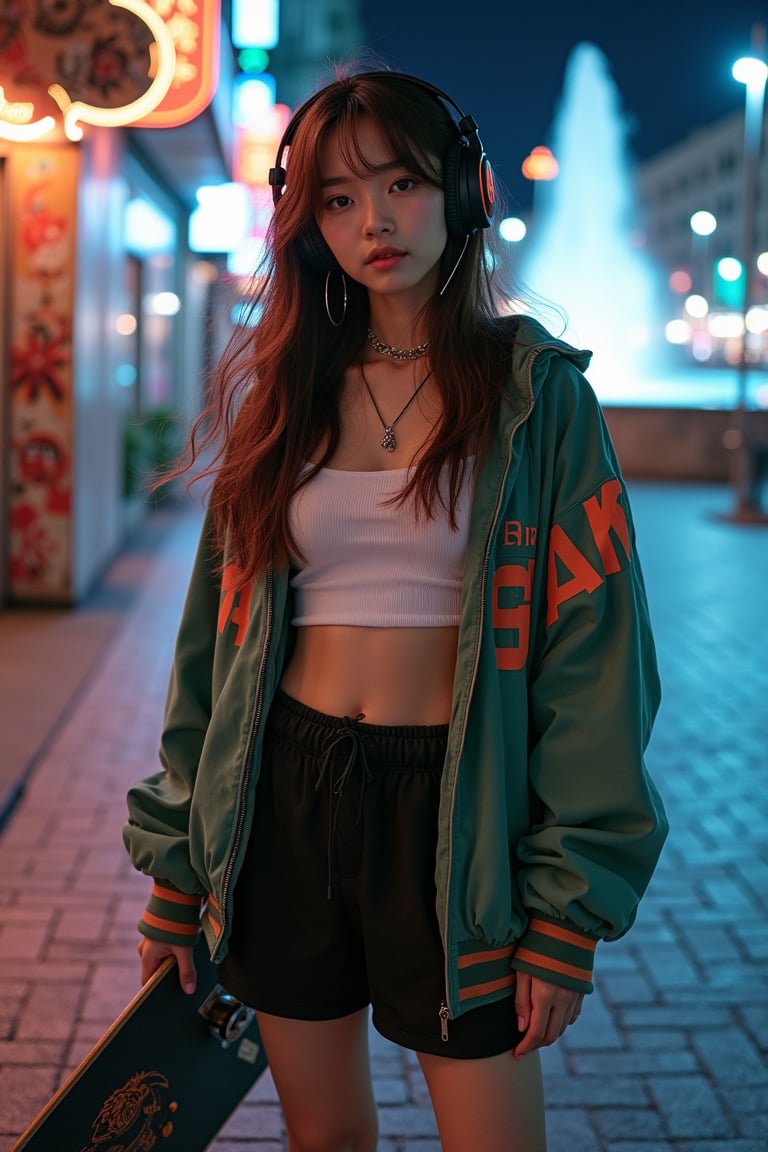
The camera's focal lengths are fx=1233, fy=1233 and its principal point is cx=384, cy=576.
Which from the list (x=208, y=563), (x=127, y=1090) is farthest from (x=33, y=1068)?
(x=208, y=563)

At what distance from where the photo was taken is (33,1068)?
3.11 meters

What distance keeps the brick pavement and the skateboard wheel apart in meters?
0.92

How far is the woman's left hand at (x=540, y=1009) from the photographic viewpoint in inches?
67.2

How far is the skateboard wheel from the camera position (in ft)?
6.83

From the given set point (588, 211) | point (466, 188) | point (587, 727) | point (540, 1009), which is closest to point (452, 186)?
point (466, 188)

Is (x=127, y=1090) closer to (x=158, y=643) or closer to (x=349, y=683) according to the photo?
(x=349, y=683)

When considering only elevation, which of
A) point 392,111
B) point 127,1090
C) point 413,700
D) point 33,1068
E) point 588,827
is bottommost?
point 33,1068

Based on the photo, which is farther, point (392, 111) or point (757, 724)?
point (757, 724)

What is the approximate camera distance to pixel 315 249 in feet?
6.65

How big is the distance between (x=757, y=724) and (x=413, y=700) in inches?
200

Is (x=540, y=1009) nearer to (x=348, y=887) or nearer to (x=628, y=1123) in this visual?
(x=348, y=887)

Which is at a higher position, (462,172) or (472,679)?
(462,172)

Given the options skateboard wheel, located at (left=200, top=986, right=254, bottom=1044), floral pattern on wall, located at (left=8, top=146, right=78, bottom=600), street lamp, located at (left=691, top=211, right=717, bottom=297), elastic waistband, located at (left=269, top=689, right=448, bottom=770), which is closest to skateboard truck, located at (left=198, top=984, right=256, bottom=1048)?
skateboard wheel, located at (left=200, top=986, right=254, bottom=1044)

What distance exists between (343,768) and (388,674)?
0.51 feet
